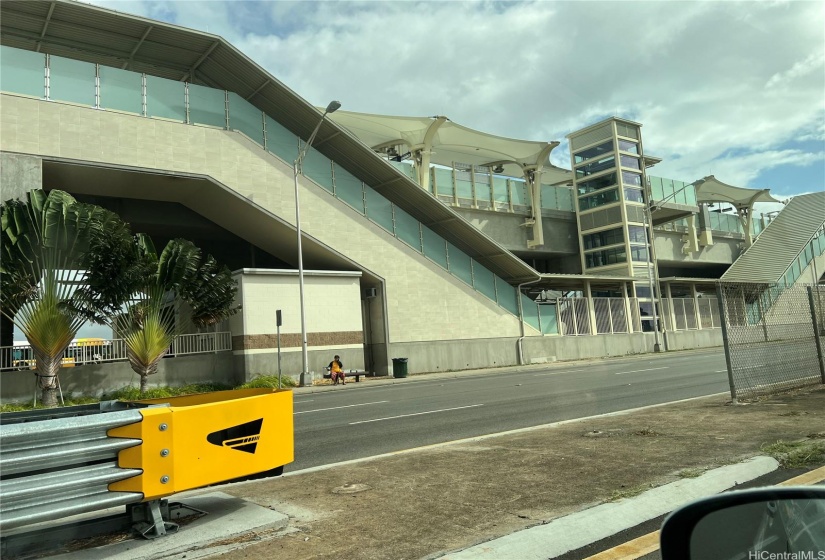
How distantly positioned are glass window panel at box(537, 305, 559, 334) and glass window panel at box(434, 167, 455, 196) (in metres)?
10.7

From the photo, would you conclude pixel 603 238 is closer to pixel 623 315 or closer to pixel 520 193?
pixel 520 193

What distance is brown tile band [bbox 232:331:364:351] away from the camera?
84.3ft

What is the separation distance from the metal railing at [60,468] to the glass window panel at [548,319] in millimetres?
32969

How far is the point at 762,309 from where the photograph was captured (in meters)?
12.5

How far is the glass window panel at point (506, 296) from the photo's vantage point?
34719 millimetres

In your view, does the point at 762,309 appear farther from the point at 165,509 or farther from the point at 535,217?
the point at 535,217

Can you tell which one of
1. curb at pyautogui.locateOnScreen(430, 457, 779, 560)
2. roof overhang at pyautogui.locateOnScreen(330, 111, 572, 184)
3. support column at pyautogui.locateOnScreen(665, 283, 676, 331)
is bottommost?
curb at pyautogui.locateOnScreen(430, 457, 779, 560)

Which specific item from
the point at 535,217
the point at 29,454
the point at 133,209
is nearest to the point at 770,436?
the point at 29,454

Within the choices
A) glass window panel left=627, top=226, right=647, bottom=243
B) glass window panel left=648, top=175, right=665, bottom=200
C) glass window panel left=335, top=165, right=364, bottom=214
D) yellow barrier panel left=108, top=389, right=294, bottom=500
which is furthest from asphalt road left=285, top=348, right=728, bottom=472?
glass window panel left=648, top=175, right=665, bottom=200

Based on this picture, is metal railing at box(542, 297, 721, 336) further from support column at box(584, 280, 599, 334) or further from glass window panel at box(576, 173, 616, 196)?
glass window panel at box(576, 173, 616, 196)

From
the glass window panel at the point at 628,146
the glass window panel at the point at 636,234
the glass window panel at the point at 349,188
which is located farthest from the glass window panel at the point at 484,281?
the glass window panel at the point at 628,146

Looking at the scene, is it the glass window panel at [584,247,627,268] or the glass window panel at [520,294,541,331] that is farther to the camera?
the glass window panel at [584,247,627,268]

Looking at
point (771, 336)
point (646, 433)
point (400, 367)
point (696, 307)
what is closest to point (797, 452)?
point (646, 433)

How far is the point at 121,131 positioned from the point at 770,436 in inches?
934
